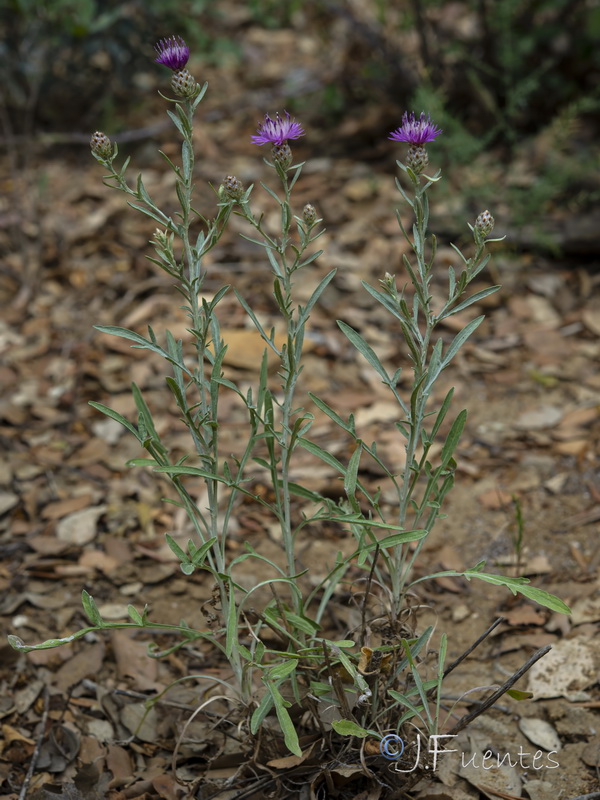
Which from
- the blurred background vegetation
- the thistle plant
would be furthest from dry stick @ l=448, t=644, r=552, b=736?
the blurred background vegetation

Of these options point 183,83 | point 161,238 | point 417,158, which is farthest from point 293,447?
point 183,83

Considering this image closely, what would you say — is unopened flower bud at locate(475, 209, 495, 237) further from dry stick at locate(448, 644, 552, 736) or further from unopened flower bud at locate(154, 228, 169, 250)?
dry stick at locate(448, 644, 552, 736)

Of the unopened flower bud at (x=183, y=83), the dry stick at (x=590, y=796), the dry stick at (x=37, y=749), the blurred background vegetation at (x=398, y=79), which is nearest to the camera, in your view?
the unopened flower bud at (x=183, y=83)


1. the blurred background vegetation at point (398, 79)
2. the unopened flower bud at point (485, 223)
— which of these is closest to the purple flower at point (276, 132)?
the unopened flower bud at point (485, 223)

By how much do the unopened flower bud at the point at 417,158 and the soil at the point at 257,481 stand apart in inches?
37.7

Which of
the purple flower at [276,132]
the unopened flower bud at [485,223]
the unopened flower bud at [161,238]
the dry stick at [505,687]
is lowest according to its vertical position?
the dry stick at [505,687]

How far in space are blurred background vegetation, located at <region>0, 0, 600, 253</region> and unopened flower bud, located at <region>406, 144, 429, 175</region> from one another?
2.28 m

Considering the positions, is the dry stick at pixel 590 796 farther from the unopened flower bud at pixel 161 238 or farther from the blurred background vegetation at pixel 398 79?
the blurred background vegetation at pixel 398 79

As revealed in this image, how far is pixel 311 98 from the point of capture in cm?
511

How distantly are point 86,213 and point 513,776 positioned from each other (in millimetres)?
3419

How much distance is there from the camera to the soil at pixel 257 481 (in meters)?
2.10

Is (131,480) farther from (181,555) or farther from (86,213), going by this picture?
(86,213)

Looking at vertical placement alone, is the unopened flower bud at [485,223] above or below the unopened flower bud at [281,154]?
below

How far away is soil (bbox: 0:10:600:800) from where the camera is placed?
210 centimetres
